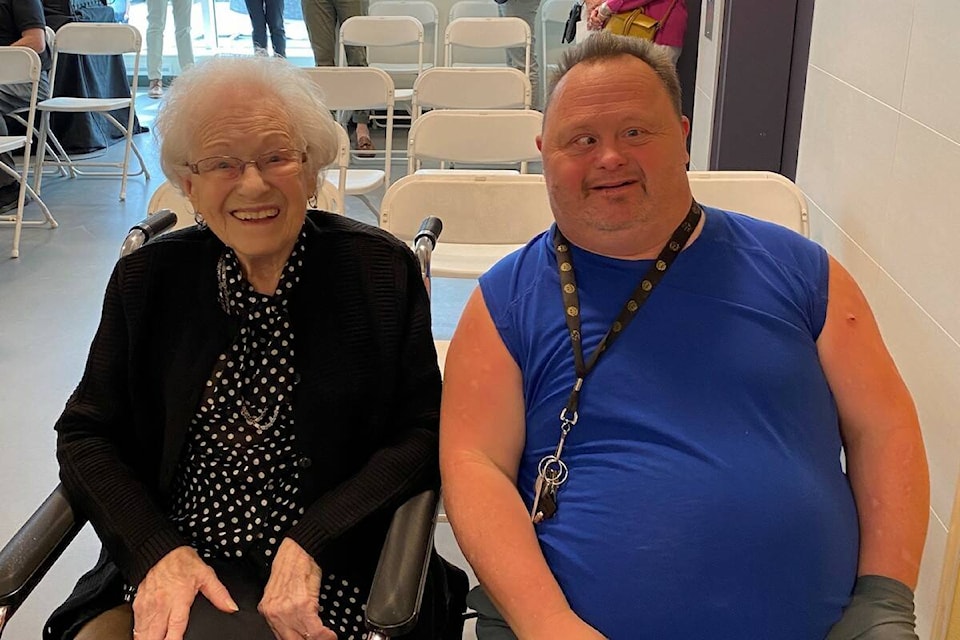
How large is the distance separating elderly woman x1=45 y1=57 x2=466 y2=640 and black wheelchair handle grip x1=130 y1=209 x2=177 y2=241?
0.20 meters

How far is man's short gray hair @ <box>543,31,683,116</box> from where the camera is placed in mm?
1430

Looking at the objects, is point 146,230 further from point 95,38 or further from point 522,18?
point 522,18

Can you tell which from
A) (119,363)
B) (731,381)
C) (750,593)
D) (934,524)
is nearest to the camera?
(750,593)

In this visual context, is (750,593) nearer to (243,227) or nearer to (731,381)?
(731,381)

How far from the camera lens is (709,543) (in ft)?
4.08

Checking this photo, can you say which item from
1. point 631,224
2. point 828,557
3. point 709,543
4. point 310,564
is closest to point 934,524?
point 828,557

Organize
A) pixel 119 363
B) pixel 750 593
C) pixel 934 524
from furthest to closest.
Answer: pixel 934 524, pixel 119 363, pixel 750 593

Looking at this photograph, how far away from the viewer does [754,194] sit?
229cm

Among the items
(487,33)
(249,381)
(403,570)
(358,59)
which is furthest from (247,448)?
(358,59)

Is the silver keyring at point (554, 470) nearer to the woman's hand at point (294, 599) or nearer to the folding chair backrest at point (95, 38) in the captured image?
the woman's hand at point (294, 599)

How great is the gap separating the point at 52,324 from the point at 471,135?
190 cm

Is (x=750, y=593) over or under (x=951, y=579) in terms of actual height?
over

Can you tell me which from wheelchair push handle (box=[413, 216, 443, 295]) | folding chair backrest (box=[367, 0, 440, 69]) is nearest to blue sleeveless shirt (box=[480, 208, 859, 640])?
wheelchair push handle (box=[413, 216, 443, 295])

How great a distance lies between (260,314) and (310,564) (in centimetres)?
39
